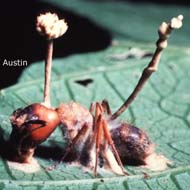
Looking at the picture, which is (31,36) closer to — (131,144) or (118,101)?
(118,101)

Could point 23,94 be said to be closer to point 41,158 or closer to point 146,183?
point 41,158

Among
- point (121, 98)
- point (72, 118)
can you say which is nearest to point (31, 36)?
point (121, 98)

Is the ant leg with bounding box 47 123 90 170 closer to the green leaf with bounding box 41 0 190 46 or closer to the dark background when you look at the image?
the dark background

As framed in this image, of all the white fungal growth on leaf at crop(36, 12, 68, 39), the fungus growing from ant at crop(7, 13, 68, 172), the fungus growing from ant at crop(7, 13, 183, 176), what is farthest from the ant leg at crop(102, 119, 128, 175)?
the white fungal growth on leaf at crop(36, 12, 68, 39)

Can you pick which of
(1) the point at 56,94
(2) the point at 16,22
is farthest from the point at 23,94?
(2) the point at 16,22

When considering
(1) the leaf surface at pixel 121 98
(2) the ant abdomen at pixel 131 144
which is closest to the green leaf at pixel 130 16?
(1) the leaf surface at pixel 121 98
